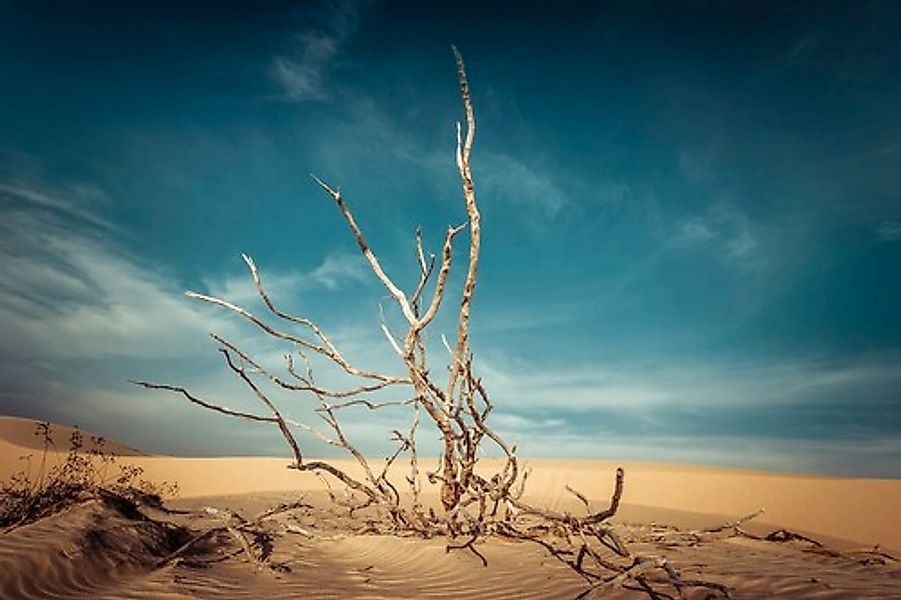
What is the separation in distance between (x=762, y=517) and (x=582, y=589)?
1090 centimetres

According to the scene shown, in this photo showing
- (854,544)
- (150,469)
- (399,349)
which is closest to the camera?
(399,349)

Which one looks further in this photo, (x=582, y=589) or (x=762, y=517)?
(x=762, y=517)

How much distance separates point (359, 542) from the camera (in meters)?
6.03

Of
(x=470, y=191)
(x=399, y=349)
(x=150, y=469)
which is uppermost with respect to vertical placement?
(x=470, y=191)

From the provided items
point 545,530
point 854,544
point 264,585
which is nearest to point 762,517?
point 854,544

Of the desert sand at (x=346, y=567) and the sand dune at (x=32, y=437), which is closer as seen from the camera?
the desert sand at (x=346, y=567)

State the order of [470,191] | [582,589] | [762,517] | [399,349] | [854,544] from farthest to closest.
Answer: [762,517] < [854,544] < [399,349] < [470,191] < [582,589]

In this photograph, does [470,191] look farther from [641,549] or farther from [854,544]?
[854,544]

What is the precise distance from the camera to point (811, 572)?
172 inches

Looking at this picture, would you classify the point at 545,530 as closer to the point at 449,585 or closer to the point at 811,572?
the point at 449,585

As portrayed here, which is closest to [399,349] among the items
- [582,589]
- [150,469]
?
[582,589]

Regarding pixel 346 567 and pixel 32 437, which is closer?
pixel 346 567

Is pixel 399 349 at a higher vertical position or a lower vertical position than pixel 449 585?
higher

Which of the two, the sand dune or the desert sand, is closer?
the desert sand
